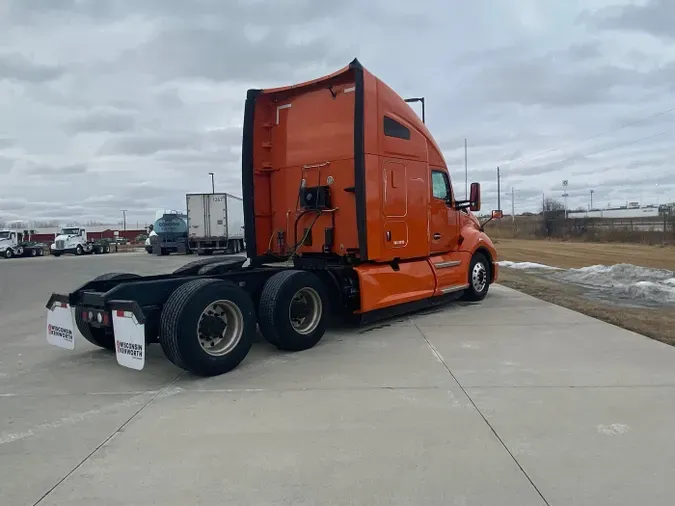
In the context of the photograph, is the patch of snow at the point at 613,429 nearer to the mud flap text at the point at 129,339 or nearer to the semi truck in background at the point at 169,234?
Result: the mud flap text at the point at 129,339

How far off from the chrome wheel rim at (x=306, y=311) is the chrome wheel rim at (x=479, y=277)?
Result: 192 inches

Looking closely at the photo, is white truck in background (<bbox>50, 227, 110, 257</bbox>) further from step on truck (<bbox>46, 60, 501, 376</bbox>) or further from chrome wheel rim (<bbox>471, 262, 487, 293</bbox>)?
chrome wheel rim (<bbox>471, 262, 487, 293</bbox>)

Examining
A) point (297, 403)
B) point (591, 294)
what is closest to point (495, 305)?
point (591, 294)

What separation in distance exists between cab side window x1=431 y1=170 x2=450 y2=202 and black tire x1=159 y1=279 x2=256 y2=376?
515 cm

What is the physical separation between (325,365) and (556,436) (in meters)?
2.99

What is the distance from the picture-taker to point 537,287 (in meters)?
14.2

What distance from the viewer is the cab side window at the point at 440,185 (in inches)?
401

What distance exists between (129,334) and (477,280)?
782 centimetres

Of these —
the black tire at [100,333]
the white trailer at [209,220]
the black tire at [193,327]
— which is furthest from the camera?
the white trailer at [209,220]

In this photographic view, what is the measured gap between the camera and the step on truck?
6242 mm

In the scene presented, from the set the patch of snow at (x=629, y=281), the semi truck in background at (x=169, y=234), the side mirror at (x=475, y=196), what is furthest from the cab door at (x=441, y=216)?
the semi truck in background at (x=169, y=234)

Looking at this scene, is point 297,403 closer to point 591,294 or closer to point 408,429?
point 408,429

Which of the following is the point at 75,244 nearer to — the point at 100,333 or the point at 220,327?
the point at 100,333

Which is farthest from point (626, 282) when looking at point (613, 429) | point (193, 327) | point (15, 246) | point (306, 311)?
point (15, 246)
